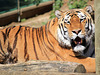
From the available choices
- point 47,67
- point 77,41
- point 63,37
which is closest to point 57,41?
point 63,37

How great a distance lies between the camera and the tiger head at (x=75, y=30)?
12.2ft

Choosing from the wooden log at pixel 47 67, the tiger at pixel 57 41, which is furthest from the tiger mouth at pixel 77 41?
the wooden log at pixel 47 67

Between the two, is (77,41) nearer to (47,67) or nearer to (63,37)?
(63,37)

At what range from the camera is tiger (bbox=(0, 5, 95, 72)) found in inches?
150

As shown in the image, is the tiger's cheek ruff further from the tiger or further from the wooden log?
the wooden log

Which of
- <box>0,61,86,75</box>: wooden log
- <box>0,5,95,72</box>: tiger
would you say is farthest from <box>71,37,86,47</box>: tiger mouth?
<box>0,61,86,75</box>: wooden log

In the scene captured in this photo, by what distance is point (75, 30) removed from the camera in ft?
12.1

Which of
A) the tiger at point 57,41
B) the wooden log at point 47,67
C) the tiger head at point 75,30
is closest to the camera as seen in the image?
the wooden log at point 47,67

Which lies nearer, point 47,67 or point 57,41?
point 47,67

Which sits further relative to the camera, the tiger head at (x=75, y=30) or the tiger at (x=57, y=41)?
the tiger at (x=57, y=41)

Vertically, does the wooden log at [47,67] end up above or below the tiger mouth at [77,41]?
above

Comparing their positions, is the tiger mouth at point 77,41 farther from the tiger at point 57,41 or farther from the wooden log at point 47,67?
the wooden log at point 47,67

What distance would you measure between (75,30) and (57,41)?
47 centimetres

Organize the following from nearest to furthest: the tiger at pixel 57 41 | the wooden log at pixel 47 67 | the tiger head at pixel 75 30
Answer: the wooden log at pixel 47 67 → the tiger head at pixel 75 30 → the tiger at pixel 57 41
